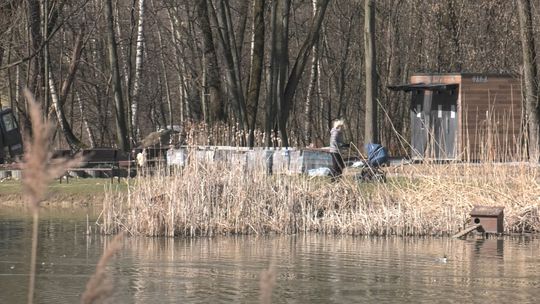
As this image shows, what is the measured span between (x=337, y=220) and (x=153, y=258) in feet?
15.1

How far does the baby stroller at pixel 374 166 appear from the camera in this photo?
71.1ft

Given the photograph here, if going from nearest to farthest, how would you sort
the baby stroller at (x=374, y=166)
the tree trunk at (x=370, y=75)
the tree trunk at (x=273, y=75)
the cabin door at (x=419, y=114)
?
the baby stroller at (x=374, y=166)
the tree trunk at (x=370, y=75)
the tree trunk at (x=273, y=75)
the cabin door at (x=419, y=114)

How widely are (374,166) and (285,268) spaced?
Result: 956 cm

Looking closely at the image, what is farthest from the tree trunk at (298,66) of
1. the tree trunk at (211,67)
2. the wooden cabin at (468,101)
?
the wooden cabin at (468,101)

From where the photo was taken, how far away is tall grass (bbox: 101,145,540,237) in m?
19.4

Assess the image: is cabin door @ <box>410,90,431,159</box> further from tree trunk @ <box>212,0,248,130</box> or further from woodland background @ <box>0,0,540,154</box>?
tree trunk @ <box>212,0,248,130</box>

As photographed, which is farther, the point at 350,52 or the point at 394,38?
the point at 350,52

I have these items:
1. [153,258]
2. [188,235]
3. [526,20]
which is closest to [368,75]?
[526,20]

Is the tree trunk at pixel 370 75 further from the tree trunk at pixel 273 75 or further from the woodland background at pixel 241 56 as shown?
the tree trunk at pixel 273 75

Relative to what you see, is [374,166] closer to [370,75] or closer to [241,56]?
[370,75]

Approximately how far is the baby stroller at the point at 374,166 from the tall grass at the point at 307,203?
76 cm

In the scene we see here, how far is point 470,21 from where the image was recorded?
45.3 m

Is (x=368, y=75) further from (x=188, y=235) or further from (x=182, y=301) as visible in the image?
(x=182, y=301)

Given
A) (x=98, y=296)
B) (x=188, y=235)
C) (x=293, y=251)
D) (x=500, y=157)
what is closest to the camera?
(x=98, y=296)
